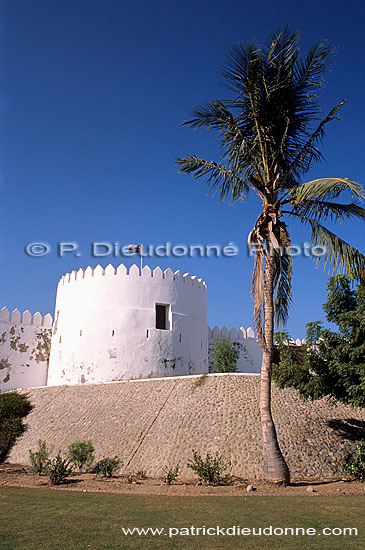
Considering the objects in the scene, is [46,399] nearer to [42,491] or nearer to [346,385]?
[42,491]

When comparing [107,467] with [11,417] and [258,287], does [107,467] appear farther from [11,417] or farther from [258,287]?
[11,417]

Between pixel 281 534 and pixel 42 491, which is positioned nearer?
pixel 281 534

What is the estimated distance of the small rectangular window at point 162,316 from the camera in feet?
86.7

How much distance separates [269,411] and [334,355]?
2.54m

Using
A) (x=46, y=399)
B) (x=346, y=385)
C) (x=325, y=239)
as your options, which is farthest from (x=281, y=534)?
(x=46, y=399)

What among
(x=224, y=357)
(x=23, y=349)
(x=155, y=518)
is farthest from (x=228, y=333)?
(x=155, y=518)

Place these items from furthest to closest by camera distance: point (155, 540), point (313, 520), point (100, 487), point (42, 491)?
1. point (100, 487)
2. point (42, 491)
3. point (313, 520)
4. point (155, 540)

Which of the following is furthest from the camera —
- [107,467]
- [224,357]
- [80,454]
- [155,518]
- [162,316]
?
[224,357]

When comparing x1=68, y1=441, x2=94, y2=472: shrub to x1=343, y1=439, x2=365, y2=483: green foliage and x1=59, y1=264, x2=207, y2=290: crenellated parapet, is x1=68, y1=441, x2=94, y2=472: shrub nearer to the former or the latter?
x1=343, y1=439, x2=365, y2=483: green foliage

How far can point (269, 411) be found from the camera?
11.5 m

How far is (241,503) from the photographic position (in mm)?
8867

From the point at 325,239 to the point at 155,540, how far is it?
869 cm

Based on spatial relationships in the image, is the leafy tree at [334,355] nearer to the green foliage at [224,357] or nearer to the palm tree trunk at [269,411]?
the palm tree trunk at [269,411]

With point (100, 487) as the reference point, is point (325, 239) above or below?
above
